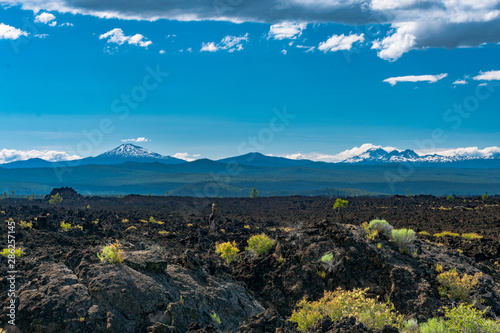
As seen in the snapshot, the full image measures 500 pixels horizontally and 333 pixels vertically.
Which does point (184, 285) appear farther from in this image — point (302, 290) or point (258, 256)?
point (258, 256)

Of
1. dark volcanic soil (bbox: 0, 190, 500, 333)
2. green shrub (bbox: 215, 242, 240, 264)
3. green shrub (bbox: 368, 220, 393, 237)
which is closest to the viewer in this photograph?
dark volcanic soil (bbox: 0, 190, 500, 333)

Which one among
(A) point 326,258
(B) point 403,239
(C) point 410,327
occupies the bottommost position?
(C) point 410,327

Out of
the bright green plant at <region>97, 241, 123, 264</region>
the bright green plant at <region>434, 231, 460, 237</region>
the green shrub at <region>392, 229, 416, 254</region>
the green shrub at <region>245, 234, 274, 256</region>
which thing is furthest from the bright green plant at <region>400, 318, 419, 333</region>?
the bright green plant at <region>434, 231, 460, 237</region>

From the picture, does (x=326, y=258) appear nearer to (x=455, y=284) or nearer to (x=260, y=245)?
(x=260, y=245)

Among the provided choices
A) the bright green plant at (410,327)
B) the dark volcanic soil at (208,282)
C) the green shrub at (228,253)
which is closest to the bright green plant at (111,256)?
the dark volcanic soil at (208,282)

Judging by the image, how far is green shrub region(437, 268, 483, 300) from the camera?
14.3 m

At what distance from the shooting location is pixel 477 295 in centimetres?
1431

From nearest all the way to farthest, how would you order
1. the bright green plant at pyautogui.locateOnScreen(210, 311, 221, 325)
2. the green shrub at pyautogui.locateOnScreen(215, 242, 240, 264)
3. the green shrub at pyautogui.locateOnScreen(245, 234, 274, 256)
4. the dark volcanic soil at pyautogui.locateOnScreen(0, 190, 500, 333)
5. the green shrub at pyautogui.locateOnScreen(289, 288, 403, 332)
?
the dark volcanic soil at pyautogui.locateOnScreen(0, 190, 500, 333)
the green shrub at pyautogui.locateOnScreen(289, 288, 403, 332)
the bright green plant at pyautogui.locateOnScreen(210, 311, 221, 325)
the green shrub at pyautogui.locateOnScreen(245, 234, 274, 256)
the green shrub at pyautogui.locateOnScreen(215, 242, 240, 264)

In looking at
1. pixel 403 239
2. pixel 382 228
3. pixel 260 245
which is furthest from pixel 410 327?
pixel 260 245

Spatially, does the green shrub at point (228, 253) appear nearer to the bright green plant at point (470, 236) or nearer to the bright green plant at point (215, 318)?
the bright green plant at point (215, 318)

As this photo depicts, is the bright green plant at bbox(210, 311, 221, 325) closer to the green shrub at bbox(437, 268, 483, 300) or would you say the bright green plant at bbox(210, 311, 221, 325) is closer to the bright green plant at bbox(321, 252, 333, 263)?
the bright green plant at bbox(321, 252, 333, 263)

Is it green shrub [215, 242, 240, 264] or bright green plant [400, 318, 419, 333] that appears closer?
bright green plant [400, 318, 419, 333]

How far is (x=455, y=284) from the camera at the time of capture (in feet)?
47.5

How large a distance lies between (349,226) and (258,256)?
3984 mm
